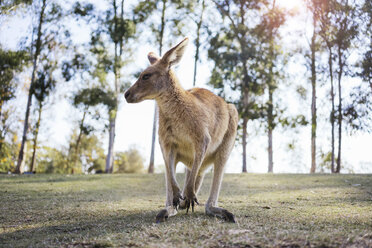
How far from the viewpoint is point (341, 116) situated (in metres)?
19.1

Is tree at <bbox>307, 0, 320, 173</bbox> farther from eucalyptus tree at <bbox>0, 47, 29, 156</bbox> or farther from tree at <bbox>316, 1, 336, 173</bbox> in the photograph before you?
eucalyptus tree at <bbox>0, 47, 29, 156</bbox>

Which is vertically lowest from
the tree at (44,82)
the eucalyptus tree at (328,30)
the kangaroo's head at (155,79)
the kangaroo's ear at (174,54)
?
the kangaroo's head at (155,79)

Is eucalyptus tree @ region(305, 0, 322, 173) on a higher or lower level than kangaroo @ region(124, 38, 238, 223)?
higher

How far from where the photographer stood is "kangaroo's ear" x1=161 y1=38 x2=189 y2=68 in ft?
15.6

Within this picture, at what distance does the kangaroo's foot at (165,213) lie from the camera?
4.17 metres

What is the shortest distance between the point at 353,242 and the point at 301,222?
107cm

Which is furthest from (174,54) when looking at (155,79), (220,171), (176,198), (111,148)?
(111,148)

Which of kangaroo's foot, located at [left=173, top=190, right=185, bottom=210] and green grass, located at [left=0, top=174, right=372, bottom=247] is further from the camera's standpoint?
kangaroo's foot, located at [left=173, top=190, right=185, bottom=210]

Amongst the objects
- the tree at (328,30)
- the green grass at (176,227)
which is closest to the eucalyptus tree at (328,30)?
the tree at (328,30)

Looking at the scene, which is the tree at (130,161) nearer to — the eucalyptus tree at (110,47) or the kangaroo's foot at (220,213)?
the eucalyptus tree at (110,47)

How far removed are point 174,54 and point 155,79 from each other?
45 centimetres

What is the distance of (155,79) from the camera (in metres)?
4.85

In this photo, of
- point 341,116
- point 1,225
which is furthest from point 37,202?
point 341,116

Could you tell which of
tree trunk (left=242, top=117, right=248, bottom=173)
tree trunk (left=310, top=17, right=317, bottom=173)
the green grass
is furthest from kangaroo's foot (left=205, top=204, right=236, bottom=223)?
tree trunk (left=310, top=17, right=317, bottom=173)
